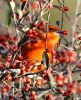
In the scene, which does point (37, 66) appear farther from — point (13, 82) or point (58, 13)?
point (58, 13)

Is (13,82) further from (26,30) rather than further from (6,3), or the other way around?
(6,3)

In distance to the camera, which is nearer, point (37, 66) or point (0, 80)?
point (0, 80)

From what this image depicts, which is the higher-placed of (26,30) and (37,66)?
(26,30)

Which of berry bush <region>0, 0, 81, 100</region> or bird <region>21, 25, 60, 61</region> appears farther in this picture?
bird <region>21, 25, 60, 61</region>

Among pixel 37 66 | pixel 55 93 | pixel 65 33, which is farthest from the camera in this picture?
pixel 65 33

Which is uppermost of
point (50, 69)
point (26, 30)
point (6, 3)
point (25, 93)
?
point (6, 3)

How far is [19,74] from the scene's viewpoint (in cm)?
251

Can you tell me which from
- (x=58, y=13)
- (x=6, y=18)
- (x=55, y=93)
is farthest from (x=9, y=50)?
(x=58, y=13)

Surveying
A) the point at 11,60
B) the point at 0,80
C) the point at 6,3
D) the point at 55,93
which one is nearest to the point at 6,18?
the point at 6,3

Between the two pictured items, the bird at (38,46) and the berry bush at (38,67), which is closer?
the berry bush at (38,67)

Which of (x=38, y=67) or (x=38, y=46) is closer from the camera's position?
(x=38, y=67)

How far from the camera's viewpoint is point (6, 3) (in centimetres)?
284

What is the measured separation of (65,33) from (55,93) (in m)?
0.91

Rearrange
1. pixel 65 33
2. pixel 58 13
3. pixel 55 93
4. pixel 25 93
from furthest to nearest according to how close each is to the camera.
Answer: pixel 58 13 < pixel 65 33 < pixel 25 93 < pixel 55 93
